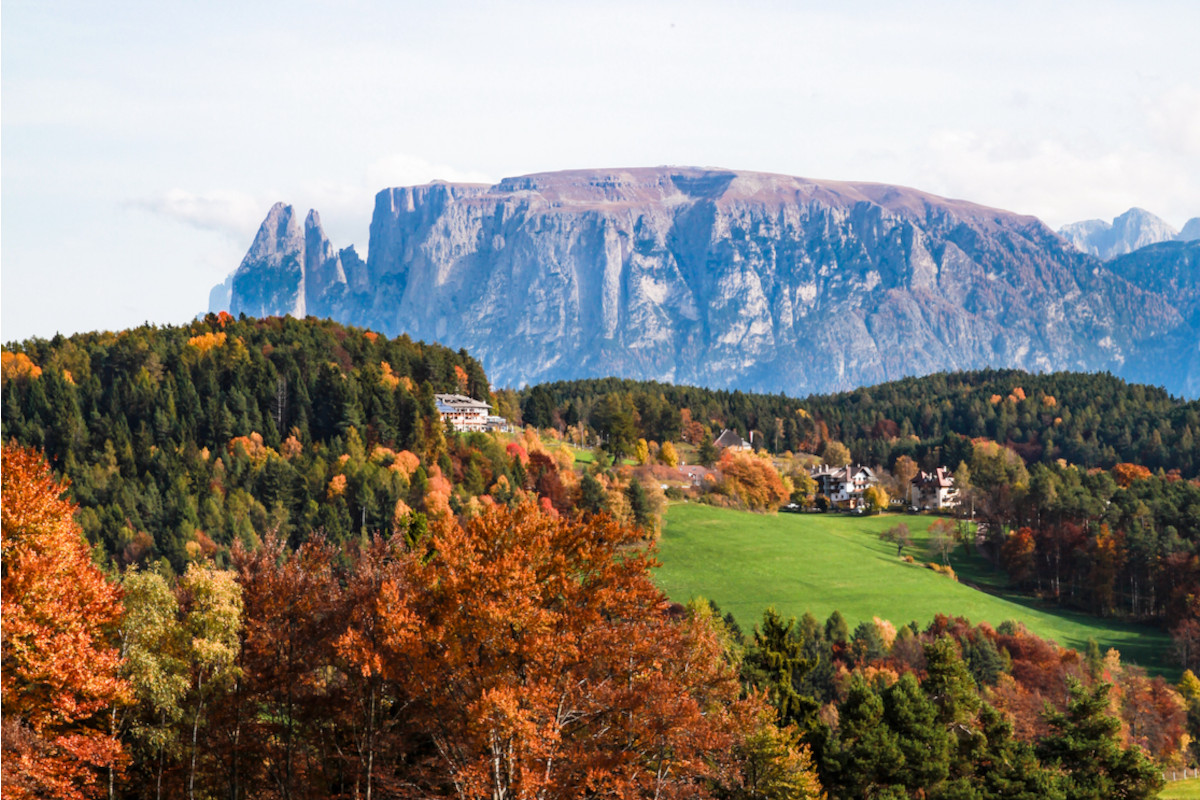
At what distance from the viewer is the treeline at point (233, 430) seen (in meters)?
126

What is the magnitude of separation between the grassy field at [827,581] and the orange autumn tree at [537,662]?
220 feet

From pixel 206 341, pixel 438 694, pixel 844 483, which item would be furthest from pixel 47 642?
pixel 844 483

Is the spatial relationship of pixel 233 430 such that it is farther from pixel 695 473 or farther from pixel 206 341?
pixel 695 473

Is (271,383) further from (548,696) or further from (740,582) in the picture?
(548,696)

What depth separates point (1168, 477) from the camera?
166 meters

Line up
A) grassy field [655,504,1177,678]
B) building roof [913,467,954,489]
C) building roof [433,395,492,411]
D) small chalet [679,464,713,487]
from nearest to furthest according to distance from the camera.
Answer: grassy field [655,504,1177,678], small chalet [679,464,713,487], building roof [433,395,492,411], building roof [913,467,954,489]

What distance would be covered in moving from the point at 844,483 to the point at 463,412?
6737 cm

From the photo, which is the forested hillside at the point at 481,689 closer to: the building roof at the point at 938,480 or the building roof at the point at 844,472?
the building roof at the point at 938,480

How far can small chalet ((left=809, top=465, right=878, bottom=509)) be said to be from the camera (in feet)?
587

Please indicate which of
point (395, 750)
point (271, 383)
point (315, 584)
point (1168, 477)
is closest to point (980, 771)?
point (395, 750)

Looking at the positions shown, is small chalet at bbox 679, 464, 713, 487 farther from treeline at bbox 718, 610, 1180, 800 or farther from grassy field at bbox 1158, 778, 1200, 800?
treeline at bbox 718, 610, 1180, 800


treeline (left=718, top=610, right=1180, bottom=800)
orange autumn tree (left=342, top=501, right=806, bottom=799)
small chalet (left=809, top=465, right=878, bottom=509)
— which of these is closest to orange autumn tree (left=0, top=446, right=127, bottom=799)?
orange autumn tree (left=342, top=501, right=806, bottom=799)

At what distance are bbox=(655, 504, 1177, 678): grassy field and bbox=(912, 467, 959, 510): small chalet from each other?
30136mm

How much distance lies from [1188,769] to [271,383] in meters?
123
